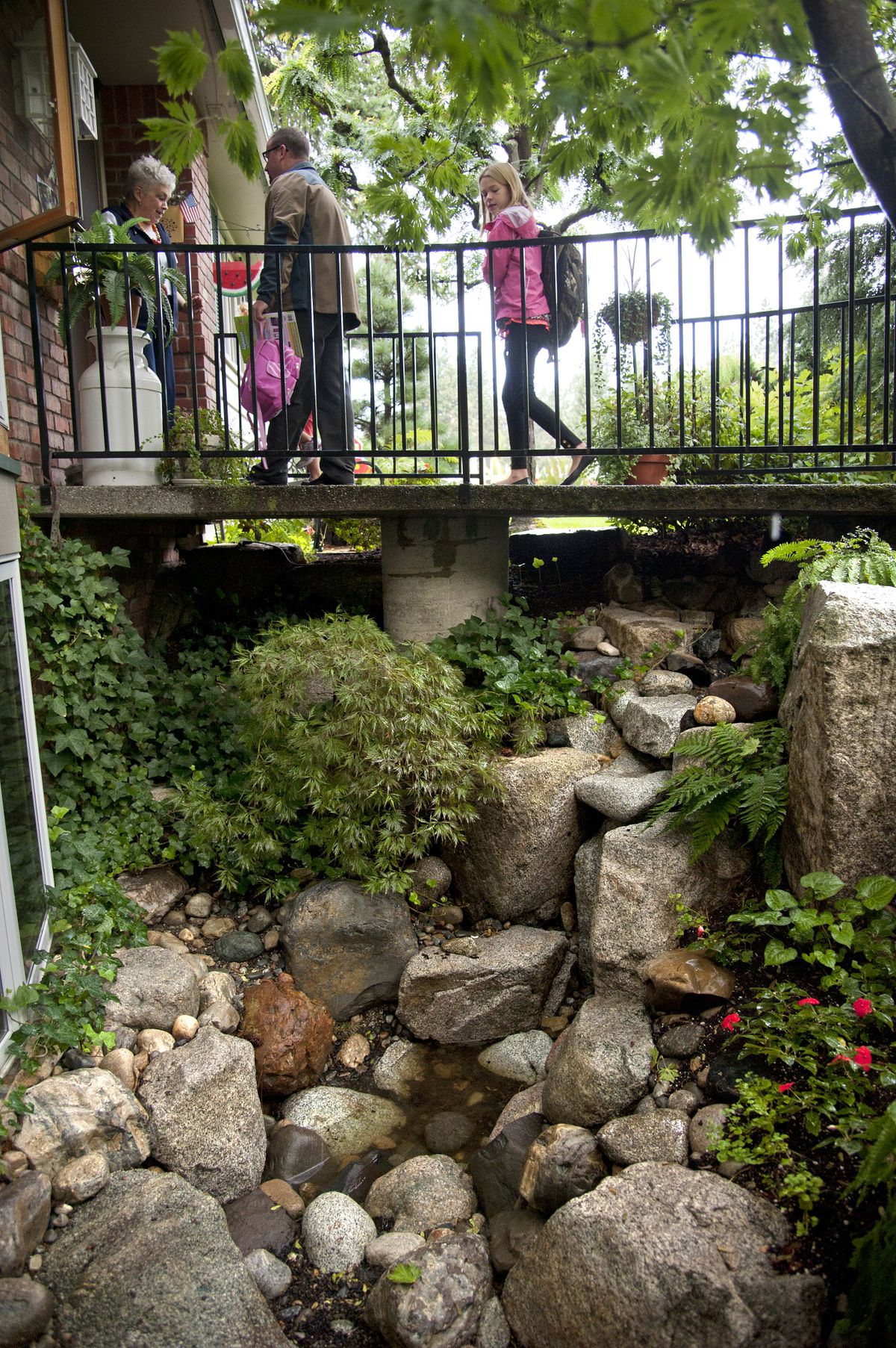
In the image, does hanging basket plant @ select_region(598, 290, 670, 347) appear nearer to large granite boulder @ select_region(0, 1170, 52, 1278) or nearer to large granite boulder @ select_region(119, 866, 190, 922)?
large granite boulder @ select_region(119, 866, 190, 922)

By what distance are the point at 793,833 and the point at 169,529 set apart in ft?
15.3

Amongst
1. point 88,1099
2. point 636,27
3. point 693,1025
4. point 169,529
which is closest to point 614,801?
point 693,1025

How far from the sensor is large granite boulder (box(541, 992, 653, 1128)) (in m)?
3.46

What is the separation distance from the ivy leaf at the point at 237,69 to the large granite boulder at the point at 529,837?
316 centimetres

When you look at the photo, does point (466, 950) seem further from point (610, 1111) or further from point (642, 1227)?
point (642, 1227)

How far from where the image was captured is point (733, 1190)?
2.81 m

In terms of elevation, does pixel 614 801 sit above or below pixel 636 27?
below

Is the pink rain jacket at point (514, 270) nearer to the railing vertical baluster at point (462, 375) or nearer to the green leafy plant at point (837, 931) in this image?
the railing vertical baluster at point (462, 375)

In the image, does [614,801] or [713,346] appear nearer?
[614,801]

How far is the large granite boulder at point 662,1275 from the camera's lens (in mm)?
2535

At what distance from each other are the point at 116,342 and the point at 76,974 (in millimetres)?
3389

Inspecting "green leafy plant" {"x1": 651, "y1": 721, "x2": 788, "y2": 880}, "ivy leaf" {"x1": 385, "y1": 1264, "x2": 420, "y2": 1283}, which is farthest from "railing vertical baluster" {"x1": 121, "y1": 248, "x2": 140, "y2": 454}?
"ivy leaf" {"x1": 385, "y1": 1264, "x2": 420, "y2": 1283}

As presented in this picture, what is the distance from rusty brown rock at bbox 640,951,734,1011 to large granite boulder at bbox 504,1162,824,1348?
0.72 m

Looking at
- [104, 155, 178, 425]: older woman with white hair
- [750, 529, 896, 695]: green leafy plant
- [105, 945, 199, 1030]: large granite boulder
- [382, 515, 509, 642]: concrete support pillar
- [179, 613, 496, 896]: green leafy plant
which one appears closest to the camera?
[105, 945, 199, 1030]: large granite boulder
